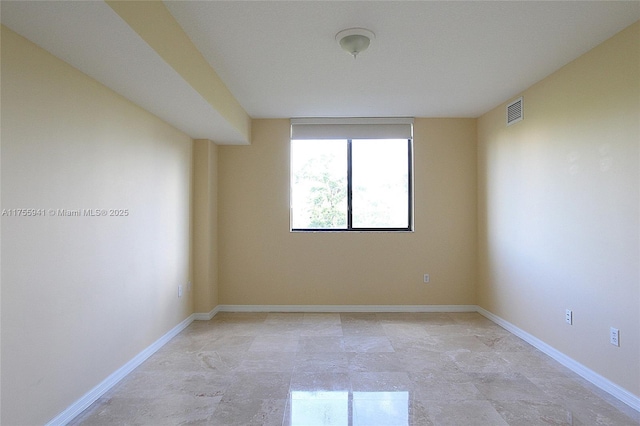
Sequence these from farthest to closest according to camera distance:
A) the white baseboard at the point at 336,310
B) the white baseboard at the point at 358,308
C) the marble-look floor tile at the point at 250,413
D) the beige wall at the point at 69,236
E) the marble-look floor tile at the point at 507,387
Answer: the white baseboard at the point at 358,308 < the marble-look floor tile at the point at 507,387 < the white baseboard at the point at 336,310 < the marble-look floor tile at the point at 250,413 < the beige wall at the point at 69,236

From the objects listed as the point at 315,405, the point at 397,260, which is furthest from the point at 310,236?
the point at 315,405

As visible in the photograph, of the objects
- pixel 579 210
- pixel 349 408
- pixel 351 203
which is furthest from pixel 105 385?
pixel 579 210

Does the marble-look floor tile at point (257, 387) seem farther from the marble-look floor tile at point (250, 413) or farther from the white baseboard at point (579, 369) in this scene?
the white baseboard at point (579, 369)

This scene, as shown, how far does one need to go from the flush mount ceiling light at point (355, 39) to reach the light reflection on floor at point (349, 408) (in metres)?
2.33

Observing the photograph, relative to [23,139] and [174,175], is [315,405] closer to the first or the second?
[23,139]

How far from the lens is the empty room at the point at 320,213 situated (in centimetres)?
201

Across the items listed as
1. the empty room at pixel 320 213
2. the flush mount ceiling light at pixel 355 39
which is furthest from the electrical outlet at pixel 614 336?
the flush mount ceiling light at pixel 355 39

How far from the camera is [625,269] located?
235cm

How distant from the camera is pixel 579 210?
275 cm

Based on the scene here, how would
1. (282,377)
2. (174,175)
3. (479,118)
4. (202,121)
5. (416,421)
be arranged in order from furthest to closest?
(479,118)
(174,175)
(202,121)
(282,377)
(416,421)

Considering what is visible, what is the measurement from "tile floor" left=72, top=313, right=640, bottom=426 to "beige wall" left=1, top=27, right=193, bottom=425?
1.19ft

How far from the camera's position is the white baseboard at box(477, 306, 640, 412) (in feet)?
7.58

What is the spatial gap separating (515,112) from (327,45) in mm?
2209

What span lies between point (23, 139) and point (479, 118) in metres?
4.48
